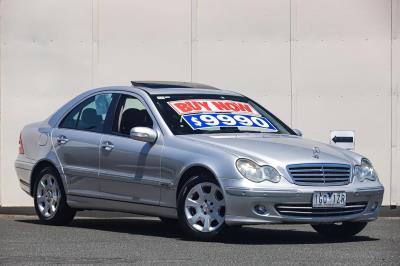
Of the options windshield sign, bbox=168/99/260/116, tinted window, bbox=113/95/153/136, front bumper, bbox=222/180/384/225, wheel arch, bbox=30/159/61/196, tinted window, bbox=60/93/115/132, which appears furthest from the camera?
wheel arch, bbox=30/159/61/196

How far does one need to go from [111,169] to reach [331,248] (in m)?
2.65

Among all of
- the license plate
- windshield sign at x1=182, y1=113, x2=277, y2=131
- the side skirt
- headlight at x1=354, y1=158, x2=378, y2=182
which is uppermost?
windshield sign at x1=182, y1=113, x2=277, y2=131

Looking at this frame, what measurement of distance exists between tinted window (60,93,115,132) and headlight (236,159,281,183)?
7.18ft

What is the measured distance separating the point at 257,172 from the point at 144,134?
1342mm

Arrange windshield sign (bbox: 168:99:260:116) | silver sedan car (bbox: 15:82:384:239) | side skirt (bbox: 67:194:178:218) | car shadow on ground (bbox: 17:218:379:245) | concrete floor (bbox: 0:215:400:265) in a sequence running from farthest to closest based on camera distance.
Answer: windshield sign (bbox: 168:99:260:116)
side skirt (bbox: 67:194:178:218)
car shadow on ground (bbox: 17:218:379:245)
silver sedan car (bbox: 15:82:384:239)
concrete floor (bbox: 0:215:400:265)

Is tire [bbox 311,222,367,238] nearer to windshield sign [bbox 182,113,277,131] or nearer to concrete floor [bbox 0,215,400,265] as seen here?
concrete floor [bbox 0,215,400,265]

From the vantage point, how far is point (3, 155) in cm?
1645

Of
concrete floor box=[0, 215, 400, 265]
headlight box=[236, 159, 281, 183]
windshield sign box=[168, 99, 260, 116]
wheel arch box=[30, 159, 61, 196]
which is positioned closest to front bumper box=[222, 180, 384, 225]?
headlight box=[236, 159, 281, 183]

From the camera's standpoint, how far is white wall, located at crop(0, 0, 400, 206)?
1645 cm

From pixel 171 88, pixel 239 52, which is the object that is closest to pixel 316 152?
pixel 171 88

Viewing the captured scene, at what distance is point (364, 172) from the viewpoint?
11172mm

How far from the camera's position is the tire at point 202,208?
10.7m

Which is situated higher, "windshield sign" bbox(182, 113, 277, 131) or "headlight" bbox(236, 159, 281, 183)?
"windshield sign" bbox(182, 113, 277, 131)

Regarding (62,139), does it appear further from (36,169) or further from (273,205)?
(273,205)
